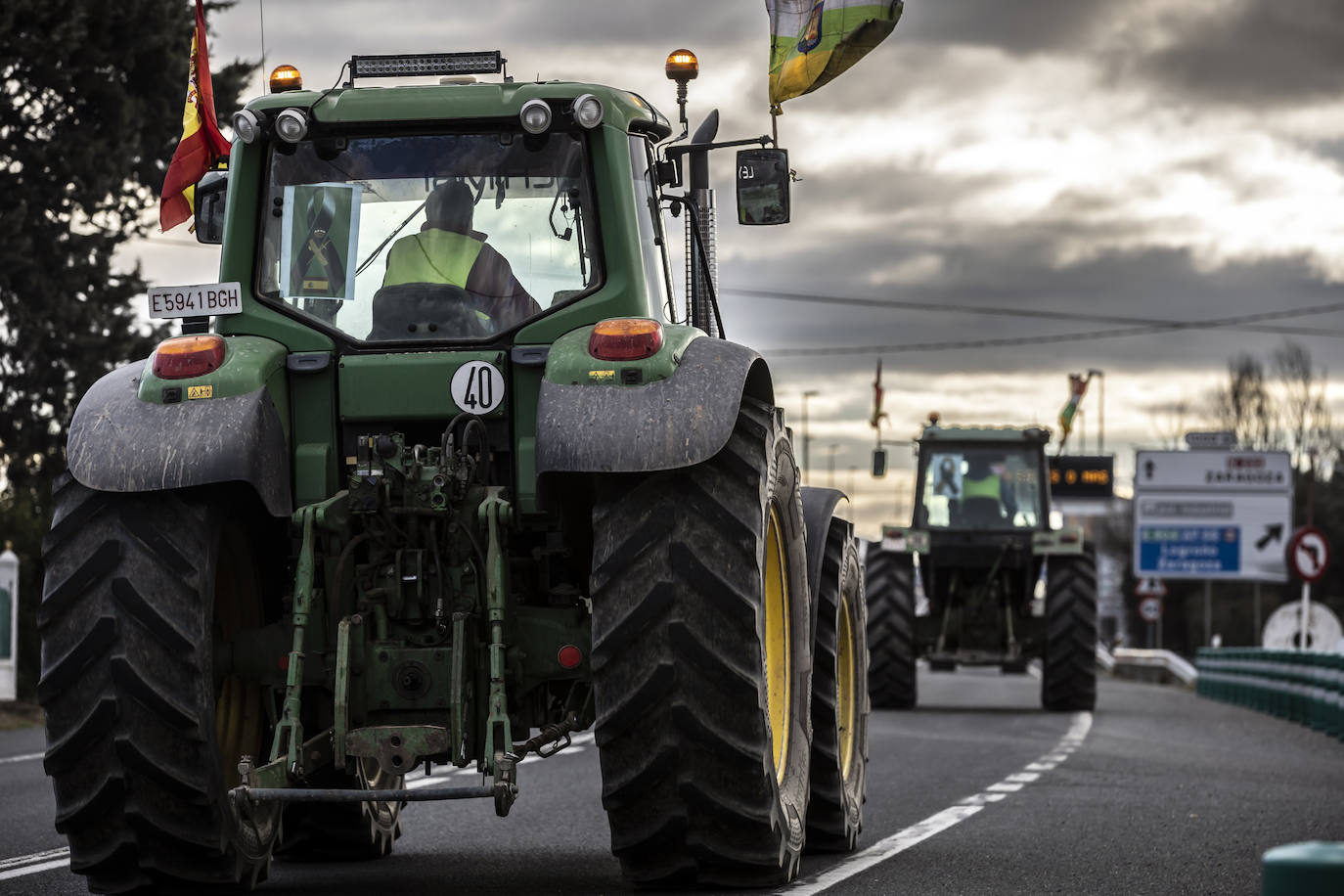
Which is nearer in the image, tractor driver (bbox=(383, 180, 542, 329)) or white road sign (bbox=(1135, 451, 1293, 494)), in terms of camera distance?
tractor driver (bbox=(383, 180, 542, 329))

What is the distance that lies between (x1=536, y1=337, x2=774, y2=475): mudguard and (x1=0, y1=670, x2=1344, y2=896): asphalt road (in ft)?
5.36

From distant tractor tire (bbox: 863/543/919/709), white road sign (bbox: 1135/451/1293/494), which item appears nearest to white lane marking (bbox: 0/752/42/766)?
distant tractor tire (bbox: 863/543/919/709)

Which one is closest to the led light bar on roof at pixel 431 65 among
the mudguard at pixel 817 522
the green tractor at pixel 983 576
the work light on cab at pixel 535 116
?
the work light on cab at pixel 535 116

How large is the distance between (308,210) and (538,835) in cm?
369

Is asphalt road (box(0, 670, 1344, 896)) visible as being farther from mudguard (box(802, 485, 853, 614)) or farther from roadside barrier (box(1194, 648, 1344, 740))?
roadside barrier (box(1194, 648, 1344, 740))

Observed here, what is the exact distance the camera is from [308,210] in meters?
8.41

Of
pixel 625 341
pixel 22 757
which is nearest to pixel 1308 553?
pixel 22 757

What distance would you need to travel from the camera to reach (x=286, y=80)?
895 centimetres

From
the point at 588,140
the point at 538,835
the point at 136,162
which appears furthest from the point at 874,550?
the point at 588,140

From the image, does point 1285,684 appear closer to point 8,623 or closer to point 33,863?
point 8,623

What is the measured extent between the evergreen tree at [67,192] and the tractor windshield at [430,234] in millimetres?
19549

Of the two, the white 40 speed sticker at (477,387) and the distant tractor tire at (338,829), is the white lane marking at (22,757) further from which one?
the white 40 speed sticker at (477,387)

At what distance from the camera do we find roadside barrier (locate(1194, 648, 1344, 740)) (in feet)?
81.7

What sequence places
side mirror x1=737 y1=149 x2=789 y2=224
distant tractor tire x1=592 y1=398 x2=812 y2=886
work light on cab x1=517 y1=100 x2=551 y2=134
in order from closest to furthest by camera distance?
distant tractor tire x1=592 y1=398 x2=812 y2=886 → work light on cab x1=517 y1=100 x2=551 y2=134 → side mirror x1=737 y1=149 x2=789 y2=224
